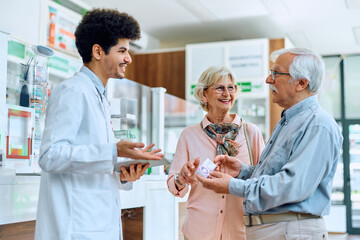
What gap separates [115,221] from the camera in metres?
1.64

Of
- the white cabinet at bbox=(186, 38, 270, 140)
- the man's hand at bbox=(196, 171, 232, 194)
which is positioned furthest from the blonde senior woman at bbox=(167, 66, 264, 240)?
the white cabinet at bbox=(186, 38, 270, 140)

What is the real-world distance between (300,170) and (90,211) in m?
0.71

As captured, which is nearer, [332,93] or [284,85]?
[284,85]

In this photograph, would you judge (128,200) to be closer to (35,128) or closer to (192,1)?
→ (35,128)

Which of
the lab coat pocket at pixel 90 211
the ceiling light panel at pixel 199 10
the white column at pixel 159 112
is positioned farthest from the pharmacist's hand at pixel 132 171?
the ceiling light panel at pixel 199 10

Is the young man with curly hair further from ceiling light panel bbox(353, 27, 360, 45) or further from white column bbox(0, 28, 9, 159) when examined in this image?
ceiling light panel bbox(353, 27, 360, 45)

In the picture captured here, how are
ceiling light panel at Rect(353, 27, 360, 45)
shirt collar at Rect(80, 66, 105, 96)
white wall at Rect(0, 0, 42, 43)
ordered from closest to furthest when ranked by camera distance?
1. shirt collar at Rect(80, 66, 105, 96)
2. white wall at Rect(0, 0, 42, 43)
3. ceiling light panel at Rect(353, 27, 360, 45)

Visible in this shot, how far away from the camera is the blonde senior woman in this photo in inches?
85.4

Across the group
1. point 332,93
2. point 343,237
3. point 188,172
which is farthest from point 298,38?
point 188,172

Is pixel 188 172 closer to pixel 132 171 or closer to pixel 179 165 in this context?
pixel 179 165

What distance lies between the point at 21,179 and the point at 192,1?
488 cm

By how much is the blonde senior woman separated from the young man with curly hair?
1.84 feet

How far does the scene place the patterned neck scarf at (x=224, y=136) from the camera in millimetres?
2242

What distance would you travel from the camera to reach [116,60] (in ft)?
5.67
